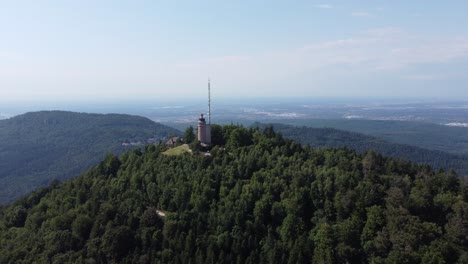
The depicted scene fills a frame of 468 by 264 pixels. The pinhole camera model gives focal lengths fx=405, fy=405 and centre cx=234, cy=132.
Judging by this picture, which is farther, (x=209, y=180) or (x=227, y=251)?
(x=209, y=180)

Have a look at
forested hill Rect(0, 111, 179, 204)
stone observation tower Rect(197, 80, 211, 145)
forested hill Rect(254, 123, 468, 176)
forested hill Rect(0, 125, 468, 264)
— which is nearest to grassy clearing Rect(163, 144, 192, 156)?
stone observation tower Rect(197, 80, 211, 145)

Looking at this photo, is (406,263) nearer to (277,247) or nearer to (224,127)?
(277,247)

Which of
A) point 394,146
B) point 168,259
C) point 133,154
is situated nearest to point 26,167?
point 133,154

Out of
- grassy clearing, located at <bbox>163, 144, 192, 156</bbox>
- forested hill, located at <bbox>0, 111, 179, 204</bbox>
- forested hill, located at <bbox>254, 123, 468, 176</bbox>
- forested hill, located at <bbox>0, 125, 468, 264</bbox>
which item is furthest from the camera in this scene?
forested hill, located at <bbox>254, 123, 468, 176</bbox>

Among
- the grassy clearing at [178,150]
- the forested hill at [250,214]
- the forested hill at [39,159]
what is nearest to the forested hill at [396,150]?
the grassy clearing at [178,150]

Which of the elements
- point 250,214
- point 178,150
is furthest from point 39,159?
point 250,214

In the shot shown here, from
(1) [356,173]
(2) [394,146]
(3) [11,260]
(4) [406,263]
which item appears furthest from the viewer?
(2) [394,146]

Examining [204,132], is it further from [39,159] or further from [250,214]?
[39,159]

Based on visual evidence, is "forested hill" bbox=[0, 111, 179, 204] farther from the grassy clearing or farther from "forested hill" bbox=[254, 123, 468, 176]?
the grassy clearing
